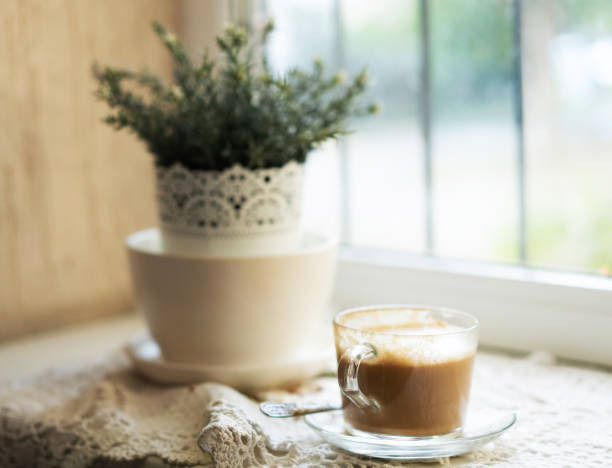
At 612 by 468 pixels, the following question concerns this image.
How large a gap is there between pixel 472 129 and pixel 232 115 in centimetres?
42

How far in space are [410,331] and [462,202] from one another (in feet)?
1.56

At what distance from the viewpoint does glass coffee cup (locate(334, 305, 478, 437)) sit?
59cm

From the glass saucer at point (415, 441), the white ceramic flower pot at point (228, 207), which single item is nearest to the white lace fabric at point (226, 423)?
the glass saucer at point (415, 441)

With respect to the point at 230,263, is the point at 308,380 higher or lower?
lower

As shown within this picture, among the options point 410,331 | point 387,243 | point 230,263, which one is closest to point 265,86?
point 230,263

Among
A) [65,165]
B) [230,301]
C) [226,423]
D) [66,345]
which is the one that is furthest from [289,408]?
[65,165]

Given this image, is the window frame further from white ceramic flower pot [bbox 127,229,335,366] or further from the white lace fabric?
white ceramic flower pot [bbox 127,229,335,366]

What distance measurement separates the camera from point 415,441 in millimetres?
588

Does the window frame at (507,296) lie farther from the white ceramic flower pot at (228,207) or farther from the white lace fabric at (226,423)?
the white ceramic flower pot at (228,207)

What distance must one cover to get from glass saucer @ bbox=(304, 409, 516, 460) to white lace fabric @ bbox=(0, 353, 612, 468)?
0.01m

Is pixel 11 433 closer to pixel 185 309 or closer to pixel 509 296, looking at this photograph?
pixel 185 309

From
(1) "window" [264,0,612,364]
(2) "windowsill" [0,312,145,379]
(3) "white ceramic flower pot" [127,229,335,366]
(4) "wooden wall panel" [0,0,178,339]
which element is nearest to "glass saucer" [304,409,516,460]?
(3) "white ceramic flower pot" [127,229,335,366]

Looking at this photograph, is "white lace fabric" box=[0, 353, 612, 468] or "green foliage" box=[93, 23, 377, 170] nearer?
"white lace fabric" box=[0, 353, 612, 468]

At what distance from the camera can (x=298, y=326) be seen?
0.80 m
